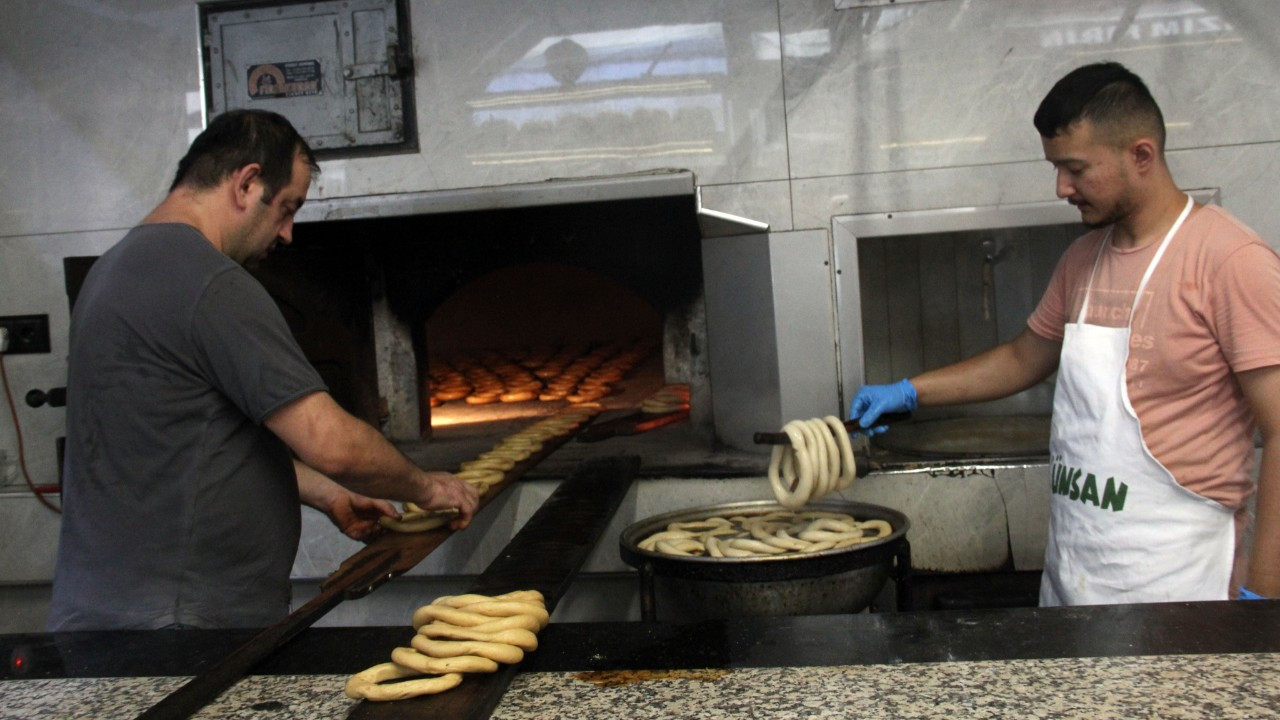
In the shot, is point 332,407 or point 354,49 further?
point 354,49

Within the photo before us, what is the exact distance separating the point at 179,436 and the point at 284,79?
2028mm

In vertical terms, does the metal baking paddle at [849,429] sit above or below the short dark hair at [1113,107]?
below

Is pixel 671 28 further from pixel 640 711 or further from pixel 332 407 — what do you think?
pixel 640 711

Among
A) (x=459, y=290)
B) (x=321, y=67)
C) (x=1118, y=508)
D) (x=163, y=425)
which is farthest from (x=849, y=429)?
(x=459, y=290)

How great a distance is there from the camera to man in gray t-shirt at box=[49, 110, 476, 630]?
1.78 metres

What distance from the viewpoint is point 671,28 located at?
329 centimetres

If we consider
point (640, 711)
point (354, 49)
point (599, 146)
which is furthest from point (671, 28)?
point (640, 711)

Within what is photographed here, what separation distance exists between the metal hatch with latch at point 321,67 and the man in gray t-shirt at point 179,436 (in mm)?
1576

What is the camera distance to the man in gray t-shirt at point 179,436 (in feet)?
5.84

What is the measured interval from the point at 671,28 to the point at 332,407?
2014 mm

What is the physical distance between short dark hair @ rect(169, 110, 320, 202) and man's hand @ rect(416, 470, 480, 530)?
697 millimetres

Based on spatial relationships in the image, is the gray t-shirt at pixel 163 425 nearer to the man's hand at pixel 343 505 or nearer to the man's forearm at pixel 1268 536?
the man's hand at pixel 343 505

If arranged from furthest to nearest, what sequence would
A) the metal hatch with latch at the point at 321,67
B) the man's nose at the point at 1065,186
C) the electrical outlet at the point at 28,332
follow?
the electrical outlet at the point at 28,332
the metal hatch with latch at the point at 321,67
the man's nose at the point at 1065,186

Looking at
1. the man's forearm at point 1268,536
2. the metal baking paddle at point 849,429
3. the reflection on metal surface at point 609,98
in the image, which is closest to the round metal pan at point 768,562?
the metal baking paddle at point 849,429
